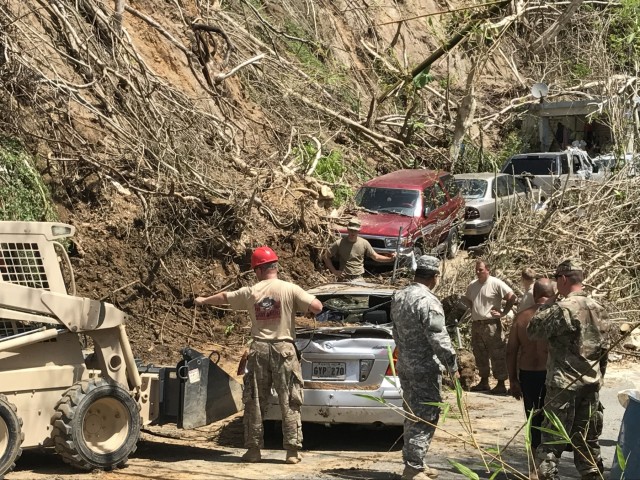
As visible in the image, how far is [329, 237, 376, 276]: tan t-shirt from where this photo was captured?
14.0 meters

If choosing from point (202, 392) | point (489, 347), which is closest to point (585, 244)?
point (489, 347)

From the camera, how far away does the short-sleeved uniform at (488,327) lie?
1269 cm

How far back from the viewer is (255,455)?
9.23 meters

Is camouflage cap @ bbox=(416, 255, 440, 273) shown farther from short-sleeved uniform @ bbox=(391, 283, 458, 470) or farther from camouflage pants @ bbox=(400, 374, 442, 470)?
camouflage pants @ bbox=(400, 374, 442, 470)

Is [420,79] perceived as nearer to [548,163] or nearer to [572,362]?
[548,163]

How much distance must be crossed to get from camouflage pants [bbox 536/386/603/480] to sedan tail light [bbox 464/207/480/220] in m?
13.6

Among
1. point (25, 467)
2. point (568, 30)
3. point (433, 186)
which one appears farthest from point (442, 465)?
point (568, 30)

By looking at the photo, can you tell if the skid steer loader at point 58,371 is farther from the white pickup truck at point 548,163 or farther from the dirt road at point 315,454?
the white pickup truck at point 548,163

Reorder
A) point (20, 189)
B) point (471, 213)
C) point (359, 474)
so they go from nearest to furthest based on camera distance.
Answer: point (359, 474) < point (20, 189) < point (471, 213)

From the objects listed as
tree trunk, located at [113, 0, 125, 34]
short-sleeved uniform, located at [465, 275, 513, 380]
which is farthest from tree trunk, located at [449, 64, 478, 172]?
short-sleeved uniform, located at [465, 275, 513, 380]

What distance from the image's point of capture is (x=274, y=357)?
30.1 feet

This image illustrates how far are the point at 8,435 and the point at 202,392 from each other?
189 cm

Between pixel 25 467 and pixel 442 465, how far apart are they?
345cm

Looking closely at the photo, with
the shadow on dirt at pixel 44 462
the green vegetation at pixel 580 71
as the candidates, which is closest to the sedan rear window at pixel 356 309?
the shadow on dirt at pixel 44 462
